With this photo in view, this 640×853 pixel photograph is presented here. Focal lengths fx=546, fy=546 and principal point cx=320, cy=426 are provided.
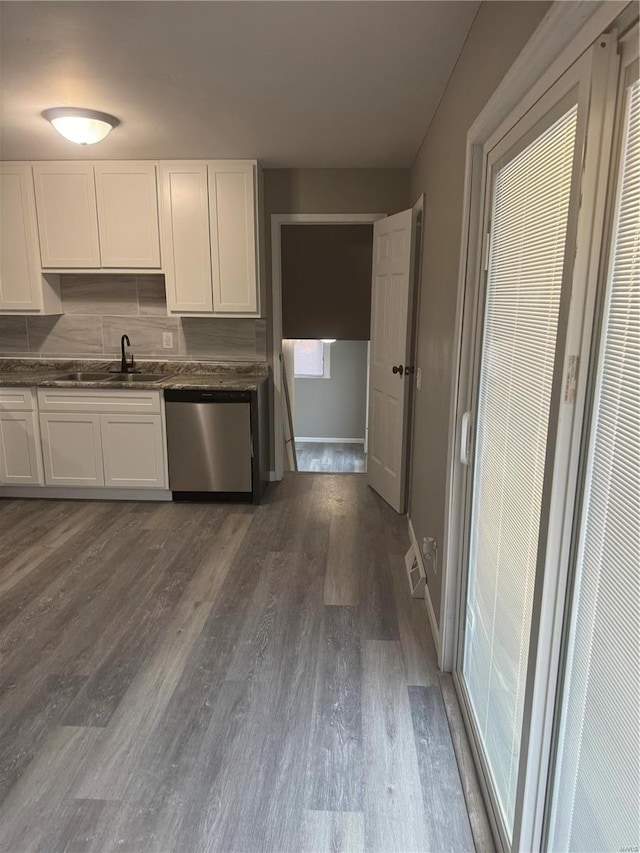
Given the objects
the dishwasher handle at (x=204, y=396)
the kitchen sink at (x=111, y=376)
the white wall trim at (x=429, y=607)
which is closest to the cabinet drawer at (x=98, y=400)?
the dishwasher handle at (x=204, y=396)

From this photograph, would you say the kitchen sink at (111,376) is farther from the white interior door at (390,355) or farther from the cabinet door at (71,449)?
the white interior door at (390,355)

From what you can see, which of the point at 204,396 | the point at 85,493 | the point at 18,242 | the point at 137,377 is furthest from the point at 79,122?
the point at 85,493

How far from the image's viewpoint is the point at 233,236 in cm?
392

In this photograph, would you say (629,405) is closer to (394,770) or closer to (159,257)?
(394,770)

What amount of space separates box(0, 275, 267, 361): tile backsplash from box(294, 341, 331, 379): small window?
3.15 m

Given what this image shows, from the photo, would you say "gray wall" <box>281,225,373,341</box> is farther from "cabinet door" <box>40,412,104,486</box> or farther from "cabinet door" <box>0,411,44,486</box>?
"cabinet door" <box>0,411,44,486</box>

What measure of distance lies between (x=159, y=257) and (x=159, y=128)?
1000 millimetres

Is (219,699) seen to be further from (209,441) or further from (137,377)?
(137,377)

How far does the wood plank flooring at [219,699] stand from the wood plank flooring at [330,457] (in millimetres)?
3292

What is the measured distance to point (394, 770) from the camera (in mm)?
1747

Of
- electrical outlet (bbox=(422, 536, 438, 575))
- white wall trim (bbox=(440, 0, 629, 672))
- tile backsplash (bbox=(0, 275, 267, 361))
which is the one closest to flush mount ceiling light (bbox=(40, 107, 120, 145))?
tile backsplash (bbox=(0, 275, 267, 361))

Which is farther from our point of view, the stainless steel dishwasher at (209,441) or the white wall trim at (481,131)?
the stainless steel dishwasher at (209,441)

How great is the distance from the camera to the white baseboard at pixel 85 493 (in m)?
4.11

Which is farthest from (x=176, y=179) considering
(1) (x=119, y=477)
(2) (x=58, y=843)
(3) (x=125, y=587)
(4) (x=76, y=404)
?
(2) (x=58, y=843)
